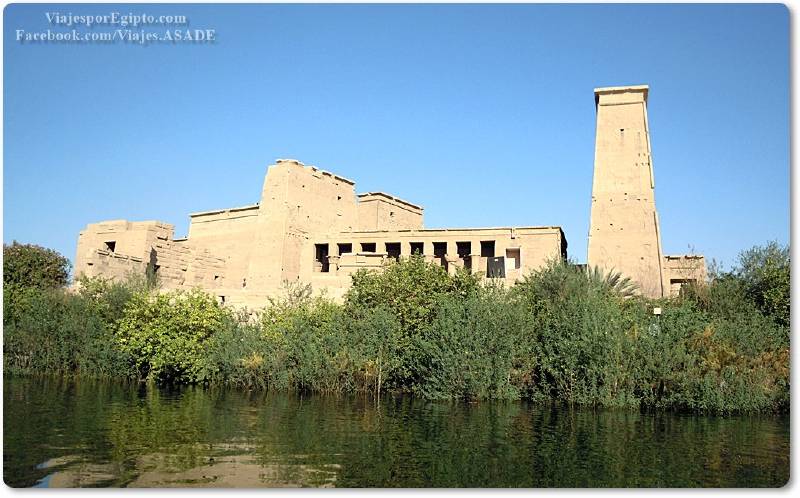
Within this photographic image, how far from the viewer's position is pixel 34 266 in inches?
1670

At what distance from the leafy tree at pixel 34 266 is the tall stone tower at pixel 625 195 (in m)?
26.8

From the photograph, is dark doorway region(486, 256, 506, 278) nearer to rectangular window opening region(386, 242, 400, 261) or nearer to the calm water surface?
rectangular window opening region(386, 242, 400, 261)

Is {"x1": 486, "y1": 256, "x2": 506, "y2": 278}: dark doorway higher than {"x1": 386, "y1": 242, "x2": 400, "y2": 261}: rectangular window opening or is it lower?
lower

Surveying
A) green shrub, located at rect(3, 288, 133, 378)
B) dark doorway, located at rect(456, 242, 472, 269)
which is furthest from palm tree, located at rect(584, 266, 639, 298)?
green shrub, located at rect(3, 288, 133, 378)

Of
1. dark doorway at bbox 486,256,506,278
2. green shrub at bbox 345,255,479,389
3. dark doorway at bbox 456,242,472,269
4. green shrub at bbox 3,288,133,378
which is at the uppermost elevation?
dark doorway at bbox 456,242,472,269

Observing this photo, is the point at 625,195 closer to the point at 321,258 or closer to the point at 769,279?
the point at 769,279

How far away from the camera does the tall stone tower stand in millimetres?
32094

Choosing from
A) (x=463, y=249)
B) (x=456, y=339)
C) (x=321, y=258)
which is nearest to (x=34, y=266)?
(x=321, y=258)

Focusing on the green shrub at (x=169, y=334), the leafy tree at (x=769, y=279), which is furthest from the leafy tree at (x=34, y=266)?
the leafy tree at (x=769, y=279)

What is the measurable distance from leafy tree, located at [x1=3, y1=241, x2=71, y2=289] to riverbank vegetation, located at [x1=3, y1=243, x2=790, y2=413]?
10916 mm

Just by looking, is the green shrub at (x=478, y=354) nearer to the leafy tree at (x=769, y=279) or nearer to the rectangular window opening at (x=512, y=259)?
the leafy tree at (x=769, y=279)

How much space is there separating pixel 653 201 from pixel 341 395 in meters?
16.1

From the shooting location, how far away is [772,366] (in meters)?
20.8

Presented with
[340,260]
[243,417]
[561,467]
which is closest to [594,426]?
[561,467]
